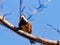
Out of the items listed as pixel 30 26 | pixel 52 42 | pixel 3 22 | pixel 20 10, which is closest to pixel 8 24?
pixel 3 22

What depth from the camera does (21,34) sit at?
349cm

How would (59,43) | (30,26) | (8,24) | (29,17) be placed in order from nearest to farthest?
(59,43) < (8,24) < (29,17) < (30,26)

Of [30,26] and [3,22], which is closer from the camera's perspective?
[3,22]

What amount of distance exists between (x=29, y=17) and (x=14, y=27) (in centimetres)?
41

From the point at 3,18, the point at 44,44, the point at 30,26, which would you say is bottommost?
the point at 30,26

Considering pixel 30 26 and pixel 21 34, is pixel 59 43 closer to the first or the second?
pixel 21 34

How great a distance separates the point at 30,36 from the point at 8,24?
44 cm

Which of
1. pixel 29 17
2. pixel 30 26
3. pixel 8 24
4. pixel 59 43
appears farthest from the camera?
pixel 30 26

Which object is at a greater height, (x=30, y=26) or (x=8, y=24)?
(x=8, y=24)

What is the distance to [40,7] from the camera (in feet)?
12.6

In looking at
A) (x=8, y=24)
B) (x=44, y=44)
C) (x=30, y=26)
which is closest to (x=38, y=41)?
(x=44, y=44)

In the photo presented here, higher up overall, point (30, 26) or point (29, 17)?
point (29, 17)

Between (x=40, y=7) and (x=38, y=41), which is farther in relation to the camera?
(x=40, y=7)

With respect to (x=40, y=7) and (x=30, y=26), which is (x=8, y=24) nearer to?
(x=40, y=7)
